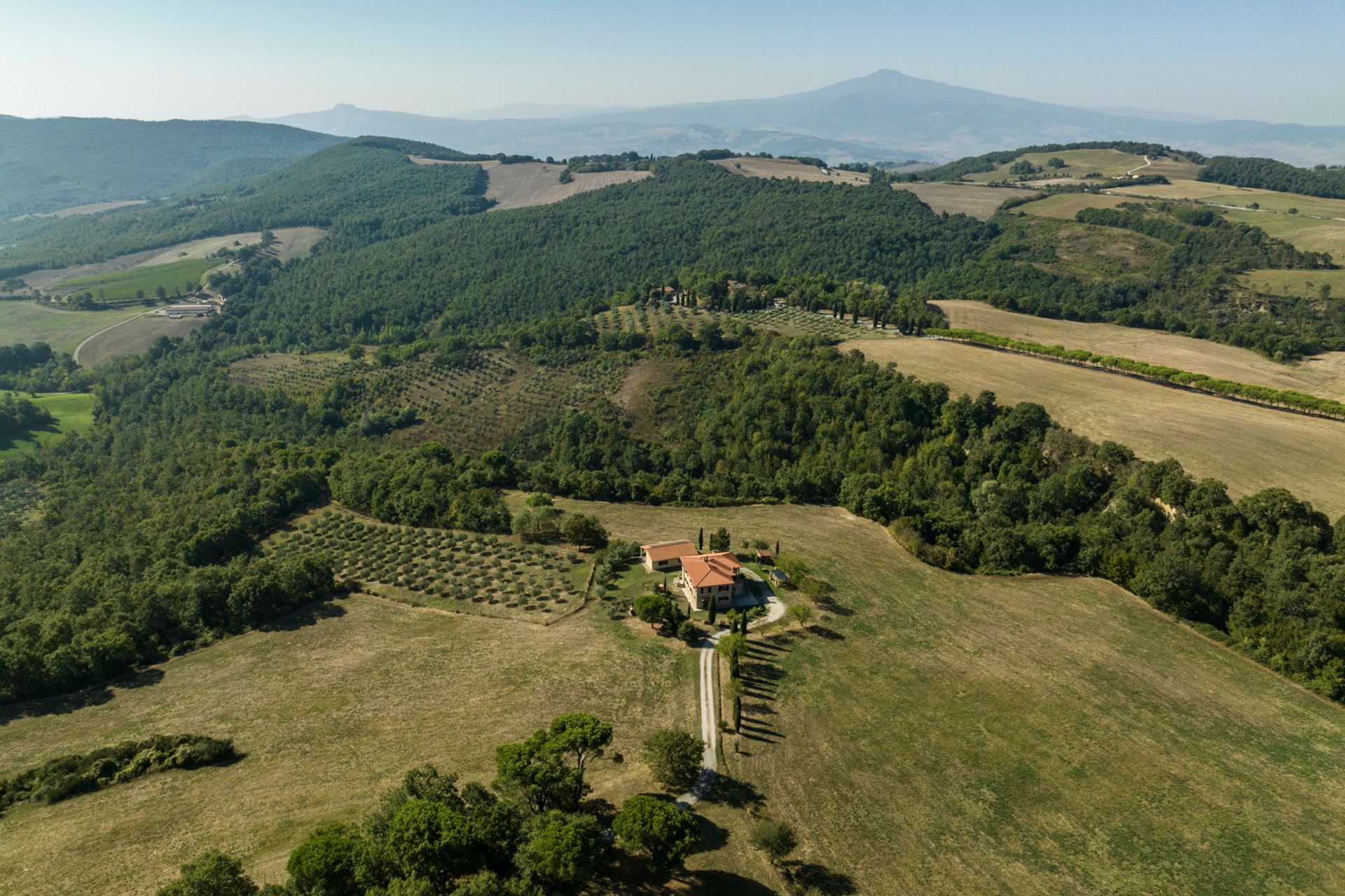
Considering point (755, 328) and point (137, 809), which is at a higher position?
point (755, 328)

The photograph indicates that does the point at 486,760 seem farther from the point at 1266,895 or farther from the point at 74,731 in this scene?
the point at 1266,895

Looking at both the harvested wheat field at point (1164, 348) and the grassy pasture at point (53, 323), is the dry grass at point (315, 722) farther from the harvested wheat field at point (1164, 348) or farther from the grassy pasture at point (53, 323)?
the grassy pasture at point (53, 323)

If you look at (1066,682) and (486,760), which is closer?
(486,760)

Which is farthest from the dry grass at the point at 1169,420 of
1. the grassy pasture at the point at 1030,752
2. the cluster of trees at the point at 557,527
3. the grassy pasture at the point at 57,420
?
the grassy pasture at the point at 57,420

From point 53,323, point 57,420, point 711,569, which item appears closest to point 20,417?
point 57,420

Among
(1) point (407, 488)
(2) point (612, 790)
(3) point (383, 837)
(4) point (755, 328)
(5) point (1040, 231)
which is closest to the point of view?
(3) point (383, 837)

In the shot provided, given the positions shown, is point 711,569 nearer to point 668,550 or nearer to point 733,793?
point 668,550

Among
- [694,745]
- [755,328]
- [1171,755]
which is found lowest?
[1171,755]

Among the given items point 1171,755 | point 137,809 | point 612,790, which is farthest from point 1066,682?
point 137,809
